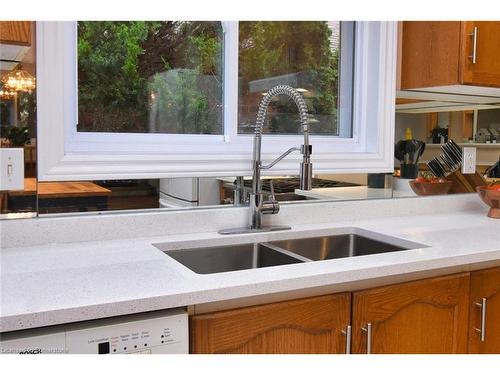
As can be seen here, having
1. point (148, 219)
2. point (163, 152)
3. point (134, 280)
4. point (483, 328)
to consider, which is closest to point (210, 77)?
point (163, 152)

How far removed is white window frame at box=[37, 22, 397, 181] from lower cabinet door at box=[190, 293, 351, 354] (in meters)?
0.68

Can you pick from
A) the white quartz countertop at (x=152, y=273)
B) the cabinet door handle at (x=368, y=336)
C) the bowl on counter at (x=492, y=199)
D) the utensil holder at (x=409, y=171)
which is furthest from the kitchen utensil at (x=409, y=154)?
the cabinet door handle at (x=368, y=336)

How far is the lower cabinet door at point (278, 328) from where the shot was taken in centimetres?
109

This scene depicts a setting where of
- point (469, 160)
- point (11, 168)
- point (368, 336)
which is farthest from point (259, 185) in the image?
point (469, 160)

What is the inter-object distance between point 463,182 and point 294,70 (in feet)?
3.12

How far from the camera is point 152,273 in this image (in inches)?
46.0

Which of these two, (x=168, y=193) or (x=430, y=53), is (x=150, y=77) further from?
(x=430, y=53)

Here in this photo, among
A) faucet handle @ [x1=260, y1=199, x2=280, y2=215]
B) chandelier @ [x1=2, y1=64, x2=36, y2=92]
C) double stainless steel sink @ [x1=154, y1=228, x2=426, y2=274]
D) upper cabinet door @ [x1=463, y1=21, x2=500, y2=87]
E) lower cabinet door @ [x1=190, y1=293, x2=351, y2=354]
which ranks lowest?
lower cabinet door @ [x1=190, y1=293, x2=351, y2=354]

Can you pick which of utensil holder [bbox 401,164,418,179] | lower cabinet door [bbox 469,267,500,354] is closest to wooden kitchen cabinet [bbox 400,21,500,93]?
utensil holder [bbox 401,164,418,179]

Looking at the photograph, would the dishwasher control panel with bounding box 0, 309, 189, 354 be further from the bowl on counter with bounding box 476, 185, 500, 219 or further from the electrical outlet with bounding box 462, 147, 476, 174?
the electrical outlet with bounding box 462, 147, 476, 174

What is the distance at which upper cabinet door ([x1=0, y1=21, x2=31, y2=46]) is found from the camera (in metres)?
1.29

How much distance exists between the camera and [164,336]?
1.03 m

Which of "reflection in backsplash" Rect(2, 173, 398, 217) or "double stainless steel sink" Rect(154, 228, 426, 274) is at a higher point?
"reflection in backsplash" Rect(2, 173, 398, 217)

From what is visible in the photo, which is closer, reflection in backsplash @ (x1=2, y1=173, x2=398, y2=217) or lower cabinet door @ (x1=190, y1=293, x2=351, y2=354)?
lower cabinet door @ (x1=190, y1=293, x2=351, y2=354)
